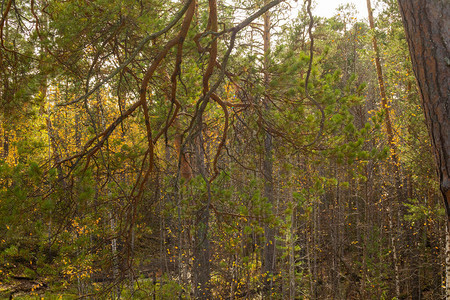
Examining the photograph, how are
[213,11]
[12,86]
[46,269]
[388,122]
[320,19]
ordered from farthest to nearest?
[320,19]
[388,122]
[46,269]
[12,86]
[213,11]

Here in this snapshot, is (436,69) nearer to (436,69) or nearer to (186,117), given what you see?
(436,69)

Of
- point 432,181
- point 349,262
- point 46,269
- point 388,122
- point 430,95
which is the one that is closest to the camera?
point 430,95

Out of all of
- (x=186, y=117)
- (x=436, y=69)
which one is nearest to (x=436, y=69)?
(x=436, y=69)

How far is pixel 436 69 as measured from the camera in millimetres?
1229

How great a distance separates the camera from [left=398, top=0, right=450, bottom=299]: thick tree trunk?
1.22m

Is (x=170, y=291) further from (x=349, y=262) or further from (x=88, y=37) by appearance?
(x=349, y=262)

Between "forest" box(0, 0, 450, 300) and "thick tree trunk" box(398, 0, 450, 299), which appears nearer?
"thick tree trunk" box(398, 0, 450, 299)

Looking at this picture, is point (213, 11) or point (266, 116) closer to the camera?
point (213, 11)

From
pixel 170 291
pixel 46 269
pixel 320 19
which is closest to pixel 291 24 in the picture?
pixel 320 19

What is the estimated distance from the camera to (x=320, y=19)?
968cm

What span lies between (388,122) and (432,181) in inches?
104

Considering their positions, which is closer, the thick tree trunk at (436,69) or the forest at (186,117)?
the thick tree trunk at (436,69)

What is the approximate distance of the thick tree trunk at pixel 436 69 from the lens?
122 cm

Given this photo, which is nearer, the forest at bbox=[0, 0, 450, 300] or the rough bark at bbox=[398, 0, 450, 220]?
the rough bark at bbox=[398, 0, 450, 220]
